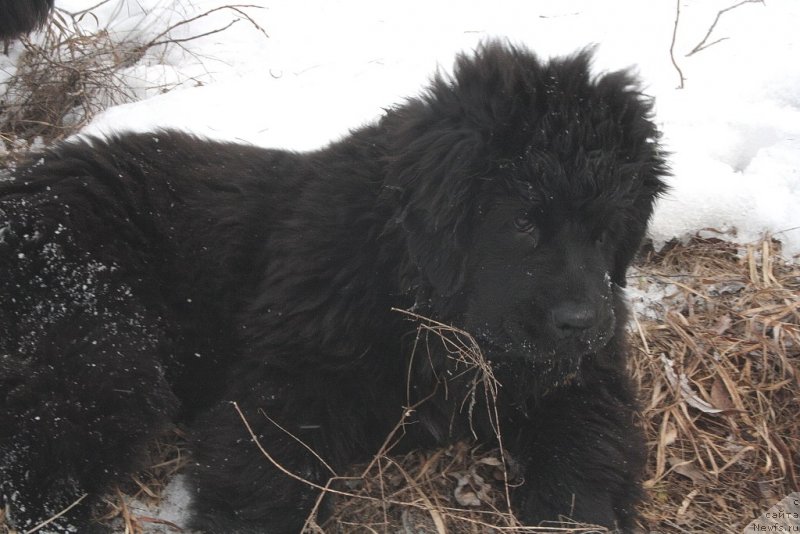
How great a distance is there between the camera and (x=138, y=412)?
294 centimetres

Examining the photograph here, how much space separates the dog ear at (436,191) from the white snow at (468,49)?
189 centimetres

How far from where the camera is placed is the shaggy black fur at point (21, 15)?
4242 millimetres

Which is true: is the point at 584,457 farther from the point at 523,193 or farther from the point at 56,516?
the point at 56,516

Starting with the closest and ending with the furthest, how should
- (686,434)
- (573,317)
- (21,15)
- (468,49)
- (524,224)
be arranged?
1. (573,317)
2. (524,224)
3. (686,434)
4. (21,15)
5. (468,49)

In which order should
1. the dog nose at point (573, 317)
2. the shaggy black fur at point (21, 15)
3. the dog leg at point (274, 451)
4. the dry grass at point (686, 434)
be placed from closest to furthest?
the dog nose at point (573, 317)
the dog leg at point (274, 451)
the dry grass at point (686, 434)
the shaggy black fur at point (21, 15)

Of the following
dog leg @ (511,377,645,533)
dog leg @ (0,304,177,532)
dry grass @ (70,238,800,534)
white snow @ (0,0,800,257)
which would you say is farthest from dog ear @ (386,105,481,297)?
white snow @ (0,0,800,257)

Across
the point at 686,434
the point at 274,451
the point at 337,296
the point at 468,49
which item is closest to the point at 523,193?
the point at 337,296

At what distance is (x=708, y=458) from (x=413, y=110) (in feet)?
6.48

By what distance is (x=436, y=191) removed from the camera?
2605 millimetres

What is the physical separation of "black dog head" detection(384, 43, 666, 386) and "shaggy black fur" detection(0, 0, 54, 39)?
2714 mm

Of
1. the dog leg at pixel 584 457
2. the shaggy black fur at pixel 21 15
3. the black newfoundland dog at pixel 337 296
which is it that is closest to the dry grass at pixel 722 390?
the dog leg at pixel 584 457

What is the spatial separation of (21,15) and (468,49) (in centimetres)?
284

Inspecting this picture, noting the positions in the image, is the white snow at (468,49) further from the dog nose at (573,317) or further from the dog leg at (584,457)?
the dog nose at (573,317)

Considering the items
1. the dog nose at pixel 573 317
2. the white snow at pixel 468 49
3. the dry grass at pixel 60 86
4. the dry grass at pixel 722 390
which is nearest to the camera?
the dog nose at pixel 573 317
